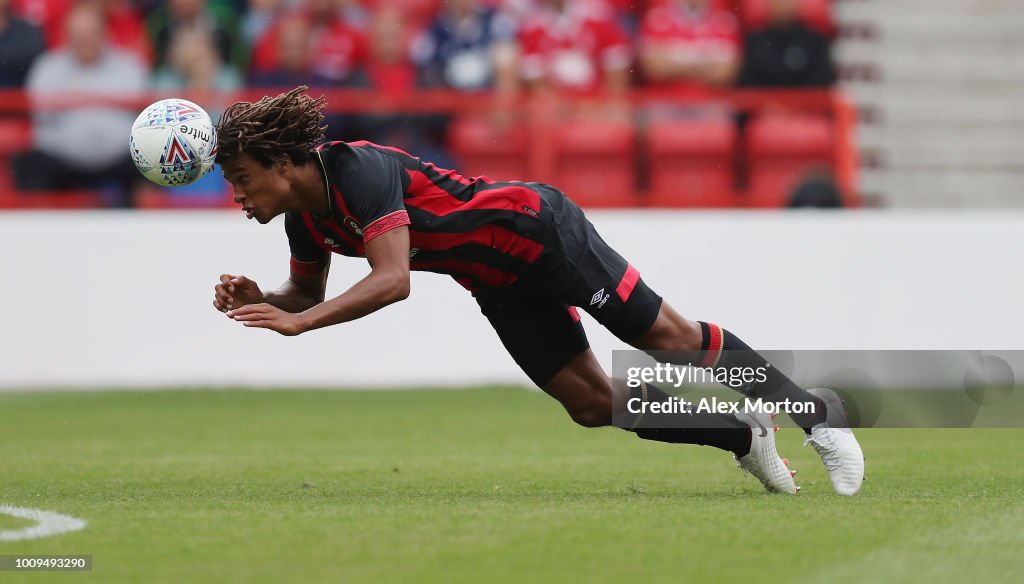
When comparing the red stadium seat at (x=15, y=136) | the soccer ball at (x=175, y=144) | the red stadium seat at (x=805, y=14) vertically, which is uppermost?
the red stadium seat at (x=805, y=14)

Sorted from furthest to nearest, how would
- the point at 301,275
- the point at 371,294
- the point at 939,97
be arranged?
the point at 939,97 → the point at 301,275 → the point at 371,294

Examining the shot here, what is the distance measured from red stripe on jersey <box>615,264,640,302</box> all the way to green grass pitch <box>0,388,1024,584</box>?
0.95 meters

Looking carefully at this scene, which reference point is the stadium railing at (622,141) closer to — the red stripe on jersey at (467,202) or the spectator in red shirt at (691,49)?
the spectator in red shirt at (691,49)

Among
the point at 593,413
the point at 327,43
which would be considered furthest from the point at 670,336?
the point at 327,43

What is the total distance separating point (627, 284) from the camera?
6.79 metres

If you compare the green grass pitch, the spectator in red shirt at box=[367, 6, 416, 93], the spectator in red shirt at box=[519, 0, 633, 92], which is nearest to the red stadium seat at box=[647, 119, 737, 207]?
the spectator in red shirt at box=[519, 0, 633, 92]

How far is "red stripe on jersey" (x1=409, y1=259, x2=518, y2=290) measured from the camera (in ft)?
22.2

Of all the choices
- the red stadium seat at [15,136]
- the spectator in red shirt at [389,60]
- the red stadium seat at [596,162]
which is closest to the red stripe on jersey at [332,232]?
the red stadium seat at [596,162]

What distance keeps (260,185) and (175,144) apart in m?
0.41

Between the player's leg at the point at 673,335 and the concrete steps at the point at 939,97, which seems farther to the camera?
the concrete steps at the point at 939,97

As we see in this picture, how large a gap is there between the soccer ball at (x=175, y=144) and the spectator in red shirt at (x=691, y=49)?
9.06 metres

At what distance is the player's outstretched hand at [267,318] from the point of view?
19.9ft

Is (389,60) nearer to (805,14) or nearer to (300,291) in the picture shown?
(805,14)

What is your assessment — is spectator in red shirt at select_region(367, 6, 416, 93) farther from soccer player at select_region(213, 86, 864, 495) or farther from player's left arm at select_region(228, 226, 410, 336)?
player's left arm at select_region(228, 226, 410, 336)
